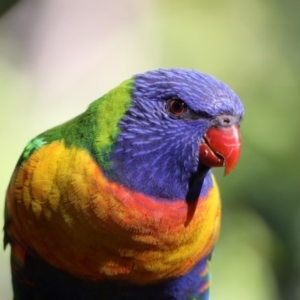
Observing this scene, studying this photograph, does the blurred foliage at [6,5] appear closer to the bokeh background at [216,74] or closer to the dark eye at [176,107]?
the bokeh background at [216,74]

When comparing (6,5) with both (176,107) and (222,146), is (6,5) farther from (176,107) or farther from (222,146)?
(222,146)

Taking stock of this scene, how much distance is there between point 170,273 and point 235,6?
6.70ft

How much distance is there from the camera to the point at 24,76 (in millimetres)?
2729

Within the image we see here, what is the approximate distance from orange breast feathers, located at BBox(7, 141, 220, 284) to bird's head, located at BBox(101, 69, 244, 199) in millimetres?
51

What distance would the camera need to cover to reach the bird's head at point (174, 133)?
118 cm

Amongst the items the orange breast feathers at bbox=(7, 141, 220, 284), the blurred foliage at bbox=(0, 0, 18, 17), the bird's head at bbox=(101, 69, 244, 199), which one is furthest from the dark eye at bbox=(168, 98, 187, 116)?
the blurred foliage at bbox=(0, 0, 18, 17)

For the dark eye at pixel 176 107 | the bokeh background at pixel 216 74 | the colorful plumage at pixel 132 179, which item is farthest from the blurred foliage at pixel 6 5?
the dark eye at pixel 176 107

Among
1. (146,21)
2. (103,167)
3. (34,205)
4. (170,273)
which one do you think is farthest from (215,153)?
(146,21)

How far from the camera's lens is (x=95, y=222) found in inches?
48.3

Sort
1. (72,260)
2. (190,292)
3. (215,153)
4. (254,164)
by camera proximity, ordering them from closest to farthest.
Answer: (215,153)
(72,260)
(190,292)
(254,164)

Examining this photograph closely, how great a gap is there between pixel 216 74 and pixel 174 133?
172cm

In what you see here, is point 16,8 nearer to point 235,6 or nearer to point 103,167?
point 235,6

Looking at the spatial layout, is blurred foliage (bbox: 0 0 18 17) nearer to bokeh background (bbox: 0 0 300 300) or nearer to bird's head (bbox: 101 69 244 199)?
bokeh background (bbox: 0 0 300 300)

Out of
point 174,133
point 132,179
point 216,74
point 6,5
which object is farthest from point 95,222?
point 6,5
